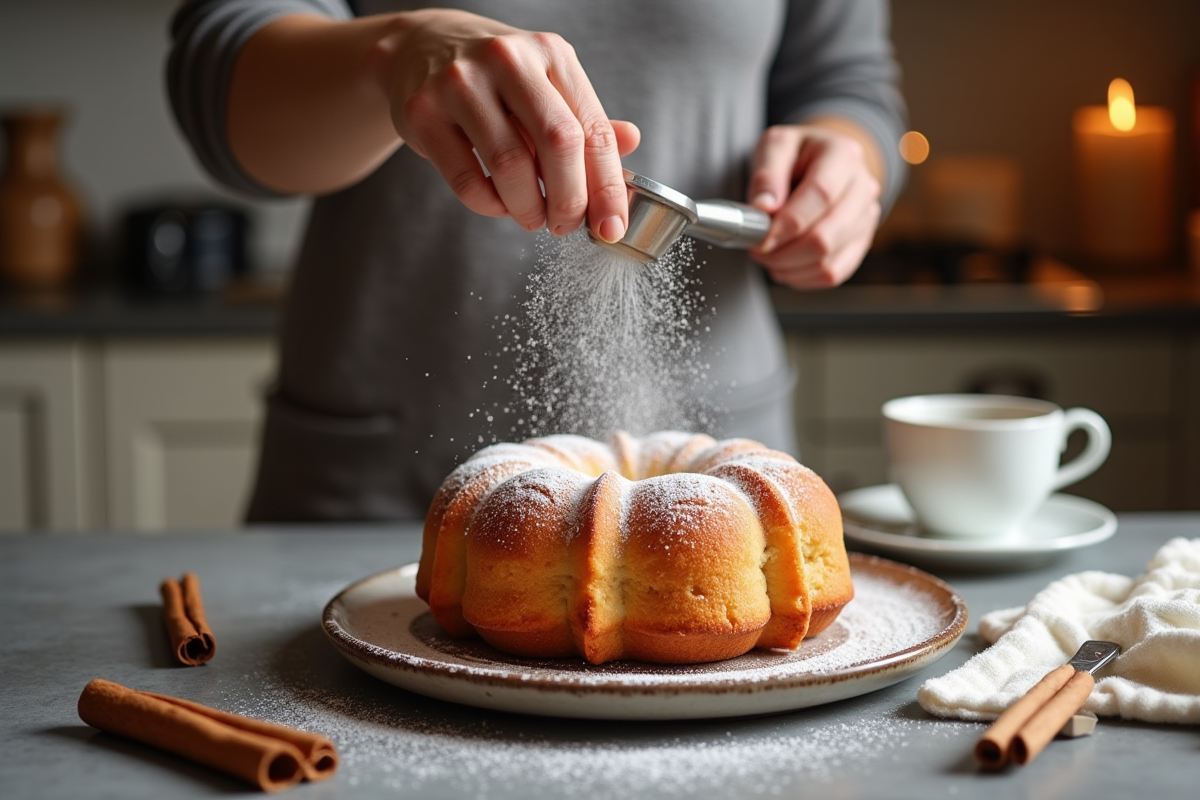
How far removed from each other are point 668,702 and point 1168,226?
2.84 meters

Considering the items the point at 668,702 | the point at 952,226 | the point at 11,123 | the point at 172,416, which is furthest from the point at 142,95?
the point at 668,702

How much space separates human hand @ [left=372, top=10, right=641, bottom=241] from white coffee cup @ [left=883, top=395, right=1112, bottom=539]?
16.8 inches

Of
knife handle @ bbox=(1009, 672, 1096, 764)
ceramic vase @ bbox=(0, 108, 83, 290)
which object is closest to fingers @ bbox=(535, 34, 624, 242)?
knife handle @ bbox=(1009, 672, 1096, 764)

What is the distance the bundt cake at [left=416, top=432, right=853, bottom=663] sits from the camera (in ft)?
2.74

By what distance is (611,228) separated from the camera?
0.89 m

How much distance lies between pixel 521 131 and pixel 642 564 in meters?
0.29

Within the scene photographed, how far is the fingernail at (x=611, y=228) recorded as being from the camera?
2.93ft

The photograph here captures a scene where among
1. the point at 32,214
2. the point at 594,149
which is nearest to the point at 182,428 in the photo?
the point at 32,214

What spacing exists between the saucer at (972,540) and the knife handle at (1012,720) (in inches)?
13.7

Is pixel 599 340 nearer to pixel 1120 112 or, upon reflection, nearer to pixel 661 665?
pixel 661 665

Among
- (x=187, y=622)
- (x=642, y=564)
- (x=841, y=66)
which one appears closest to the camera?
(x=642, y=564)

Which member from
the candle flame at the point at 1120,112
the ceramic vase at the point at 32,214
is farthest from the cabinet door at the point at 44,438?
the candle flame at the point at 1120,112

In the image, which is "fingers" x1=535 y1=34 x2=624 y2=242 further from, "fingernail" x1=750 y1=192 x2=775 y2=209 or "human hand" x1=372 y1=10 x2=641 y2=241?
"fingernail" x1=750 y1=192 x2=775 y2=209

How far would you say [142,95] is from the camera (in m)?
3.22
